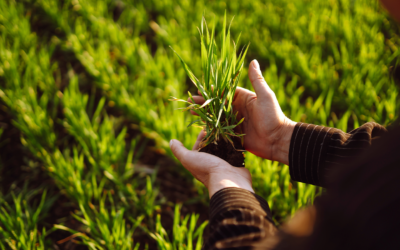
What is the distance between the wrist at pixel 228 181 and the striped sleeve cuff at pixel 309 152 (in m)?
0.22

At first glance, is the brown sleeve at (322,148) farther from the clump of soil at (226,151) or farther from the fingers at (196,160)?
the fingers at (196,160)

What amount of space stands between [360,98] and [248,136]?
941 millimetres

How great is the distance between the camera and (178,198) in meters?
1.44

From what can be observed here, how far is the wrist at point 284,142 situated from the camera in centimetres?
111

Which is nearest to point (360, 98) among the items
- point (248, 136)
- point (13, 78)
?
point (248, 136)

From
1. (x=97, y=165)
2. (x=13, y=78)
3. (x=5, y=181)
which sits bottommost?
(x=5, y=181)

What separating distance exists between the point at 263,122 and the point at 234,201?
18.7 inches

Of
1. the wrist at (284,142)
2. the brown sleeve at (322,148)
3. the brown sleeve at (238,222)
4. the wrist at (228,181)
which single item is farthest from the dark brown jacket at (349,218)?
the wrist at (284,142)

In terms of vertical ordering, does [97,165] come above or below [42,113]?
below

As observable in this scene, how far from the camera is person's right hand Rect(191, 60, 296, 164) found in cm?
110

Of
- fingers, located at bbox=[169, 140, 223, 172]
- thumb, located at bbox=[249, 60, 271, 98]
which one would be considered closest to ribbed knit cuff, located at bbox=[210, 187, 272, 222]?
fingers, located at bbox=[169, 140, 223, 172]

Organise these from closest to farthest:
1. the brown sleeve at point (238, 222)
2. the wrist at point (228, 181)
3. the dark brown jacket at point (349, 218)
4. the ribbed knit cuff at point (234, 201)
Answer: the dark brown jacket at point (349, 218) < the brown sleeve at point (238, 222) < the ribbed knit cuff at point (234, 201) < the wrist at point (228, 181)

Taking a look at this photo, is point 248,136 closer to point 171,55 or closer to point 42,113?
point 171,55

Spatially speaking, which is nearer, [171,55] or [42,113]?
[42,113]
